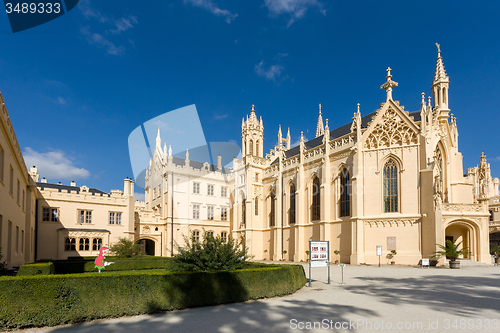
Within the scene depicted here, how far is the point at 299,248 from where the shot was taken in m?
36.2

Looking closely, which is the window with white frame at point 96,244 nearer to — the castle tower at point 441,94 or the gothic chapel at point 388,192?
the gothic chapel at point 388,192

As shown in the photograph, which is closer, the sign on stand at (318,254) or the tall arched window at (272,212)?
the sign on stand at (318,254)

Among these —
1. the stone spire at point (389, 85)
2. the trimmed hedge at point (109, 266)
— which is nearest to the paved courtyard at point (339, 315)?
the trimmed hedge at point (109, 266)

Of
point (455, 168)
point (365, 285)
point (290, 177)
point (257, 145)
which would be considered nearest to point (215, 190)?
point (257, 145)

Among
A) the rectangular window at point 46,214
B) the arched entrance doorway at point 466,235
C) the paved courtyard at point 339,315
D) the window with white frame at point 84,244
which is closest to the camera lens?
the paved courtyard at point 339,315

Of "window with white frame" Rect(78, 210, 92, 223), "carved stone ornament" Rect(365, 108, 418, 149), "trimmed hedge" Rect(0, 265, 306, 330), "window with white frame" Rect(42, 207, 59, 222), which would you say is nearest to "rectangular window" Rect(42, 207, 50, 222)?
"window with white frame" Rect(42, 207, 59, 222)

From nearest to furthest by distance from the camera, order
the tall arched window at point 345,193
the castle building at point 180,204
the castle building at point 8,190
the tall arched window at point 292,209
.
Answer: the castle building at point 8,190 → the tall arched window at point 345,193 → the tall arched window at point 292,209 → the castle building at point 180,204

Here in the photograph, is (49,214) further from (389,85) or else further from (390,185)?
(389,85)

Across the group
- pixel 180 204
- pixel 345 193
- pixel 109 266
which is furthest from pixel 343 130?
pixel 109 266

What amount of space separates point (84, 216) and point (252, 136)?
24197mm

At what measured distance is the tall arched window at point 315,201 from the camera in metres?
35.8

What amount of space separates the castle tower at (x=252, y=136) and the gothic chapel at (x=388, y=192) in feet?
26.8

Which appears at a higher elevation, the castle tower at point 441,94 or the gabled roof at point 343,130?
the castle tower at point 441,94

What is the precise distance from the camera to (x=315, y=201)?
36.4 metres
